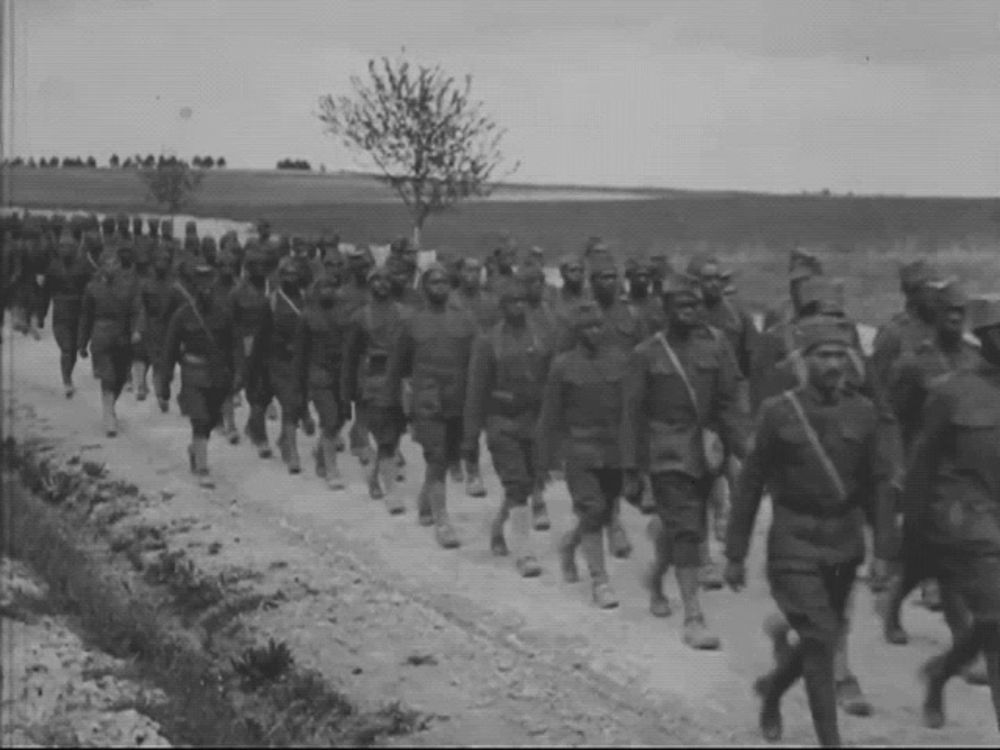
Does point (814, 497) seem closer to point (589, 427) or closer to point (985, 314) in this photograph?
point (985, 314)

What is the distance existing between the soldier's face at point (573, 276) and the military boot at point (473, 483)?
5.91 feet

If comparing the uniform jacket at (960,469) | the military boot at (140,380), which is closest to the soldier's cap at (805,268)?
the uniform jacket at (960,469)

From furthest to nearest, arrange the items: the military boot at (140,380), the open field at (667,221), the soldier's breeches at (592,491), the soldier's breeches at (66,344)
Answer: the open field at (667,221) → the soldier's breeches at (66,344) → the military boot at (140,380) → the soldier's breeches at (592,491)

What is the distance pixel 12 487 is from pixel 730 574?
27.9ft

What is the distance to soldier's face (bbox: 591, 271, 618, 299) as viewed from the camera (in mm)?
12547

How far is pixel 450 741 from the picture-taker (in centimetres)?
910

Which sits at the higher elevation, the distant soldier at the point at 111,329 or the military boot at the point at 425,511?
the distant soldier at the point at 111,329

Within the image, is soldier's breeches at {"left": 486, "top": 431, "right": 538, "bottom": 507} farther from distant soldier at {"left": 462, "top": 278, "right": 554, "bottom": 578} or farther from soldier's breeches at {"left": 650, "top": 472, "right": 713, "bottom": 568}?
soldier's breeches at {"left": 650, "top": 472, "right": 713, "bottom": 568}

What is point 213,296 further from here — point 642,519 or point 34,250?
point 34,250

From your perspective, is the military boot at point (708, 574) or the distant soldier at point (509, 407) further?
the distant soldier at point (509, 407)

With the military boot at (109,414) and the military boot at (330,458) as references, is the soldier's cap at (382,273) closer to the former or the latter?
the military boot at (330,458)

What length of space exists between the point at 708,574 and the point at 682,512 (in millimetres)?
1538

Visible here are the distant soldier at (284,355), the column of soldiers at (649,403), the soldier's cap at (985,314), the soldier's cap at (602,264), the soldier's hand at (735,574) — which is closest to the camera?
the column of soldiers at (649,403)

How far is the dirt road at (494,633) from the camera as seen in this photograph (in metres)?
9.34
